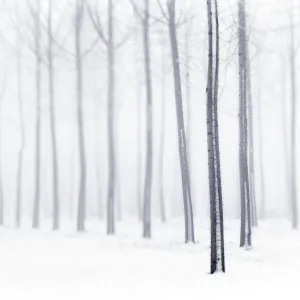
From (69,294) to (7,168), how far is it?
44231 millimetres

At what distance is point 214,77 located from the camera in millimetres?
10594

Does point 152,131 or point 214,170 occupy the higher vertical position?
point 152,131

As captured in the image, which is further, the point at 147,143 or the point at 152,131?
the point at 152,131

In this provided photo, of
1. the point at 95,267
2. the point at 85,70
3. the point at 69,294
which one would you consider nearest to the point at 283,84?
the point at 85,70

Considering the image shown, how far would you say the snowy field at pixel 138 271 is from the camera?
813cm

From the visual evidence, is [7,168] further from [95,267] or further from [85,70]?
[95,267]

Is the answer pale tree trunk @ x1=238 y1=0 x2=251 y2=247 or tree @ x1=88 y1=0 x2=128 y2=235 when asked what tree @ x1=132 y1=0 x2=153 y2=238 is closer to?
tree @ x1=88 y1=0 x2=128 y2=235

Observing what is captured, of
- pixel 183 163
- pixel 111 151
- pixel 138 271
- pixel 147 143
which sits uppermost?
pixel 147 143

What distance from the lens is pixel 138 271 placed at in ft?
33.4

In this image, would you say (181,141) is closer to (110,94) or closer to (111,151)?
(111,151)

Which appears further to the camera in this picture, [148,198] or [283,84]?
[283,84]

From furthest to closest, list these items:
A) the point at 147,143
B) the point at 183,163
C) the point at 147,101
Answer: the point at 147,101 < the point at 147,143 < the point at 183,163

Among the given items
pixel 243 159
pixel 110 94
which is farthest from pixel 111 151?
pixel 243 159

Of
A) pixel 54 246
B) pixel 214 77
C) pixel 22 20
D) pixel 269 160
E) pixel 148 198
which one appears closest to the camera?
pixel 214 77
